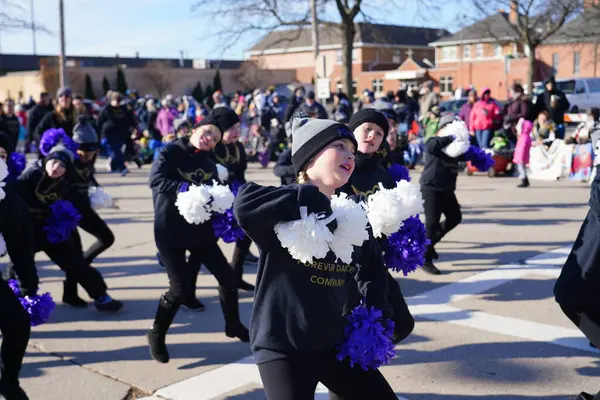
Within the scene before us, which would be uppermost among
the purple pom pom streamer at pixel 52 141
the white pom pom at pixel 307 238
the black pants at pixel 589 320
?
the purple pom pom streamer at pixel 52 141

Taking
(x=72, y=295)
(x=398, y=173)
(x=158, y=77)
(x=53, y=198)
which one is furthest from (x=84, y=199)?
(x=158, y=77)

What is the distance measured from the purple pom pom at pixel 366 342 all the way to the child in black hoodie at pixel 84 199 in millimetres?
4187

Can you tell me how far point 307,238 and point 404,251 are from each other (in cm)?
160

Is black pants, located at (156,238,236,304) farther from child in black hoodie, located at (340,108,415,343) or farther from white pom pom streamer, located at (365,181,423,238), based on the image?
white pom pom streamer, located at (365,181,423,238)

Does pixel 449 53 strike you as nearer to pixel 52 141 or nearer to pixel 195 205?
pixel 52 141

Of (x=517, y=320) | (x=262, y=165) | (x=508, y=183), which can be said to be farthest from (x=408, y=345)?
(x=262, y=165)

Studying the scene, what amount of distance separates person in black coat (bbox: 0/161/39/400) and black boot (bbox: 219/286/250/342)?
1.38 m

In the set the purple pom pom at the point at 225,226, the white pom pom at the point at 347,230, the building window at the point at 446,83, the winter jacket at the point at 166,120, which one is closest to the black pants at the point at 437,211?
the purple pom pom at the point at 225,226

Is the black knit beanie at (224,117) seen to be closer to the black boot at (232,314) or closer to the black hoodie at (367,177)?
the black boot at (232,314)

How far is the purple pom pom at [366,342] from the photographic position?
2846 mm

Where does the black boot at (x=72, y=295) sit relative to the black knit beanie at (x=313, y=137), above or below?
below

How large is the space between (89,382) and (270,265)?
98.6 inches

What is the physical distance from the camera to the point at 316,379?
2885 millimetres

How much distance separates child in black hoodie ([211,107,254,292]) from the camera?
20.1ft
